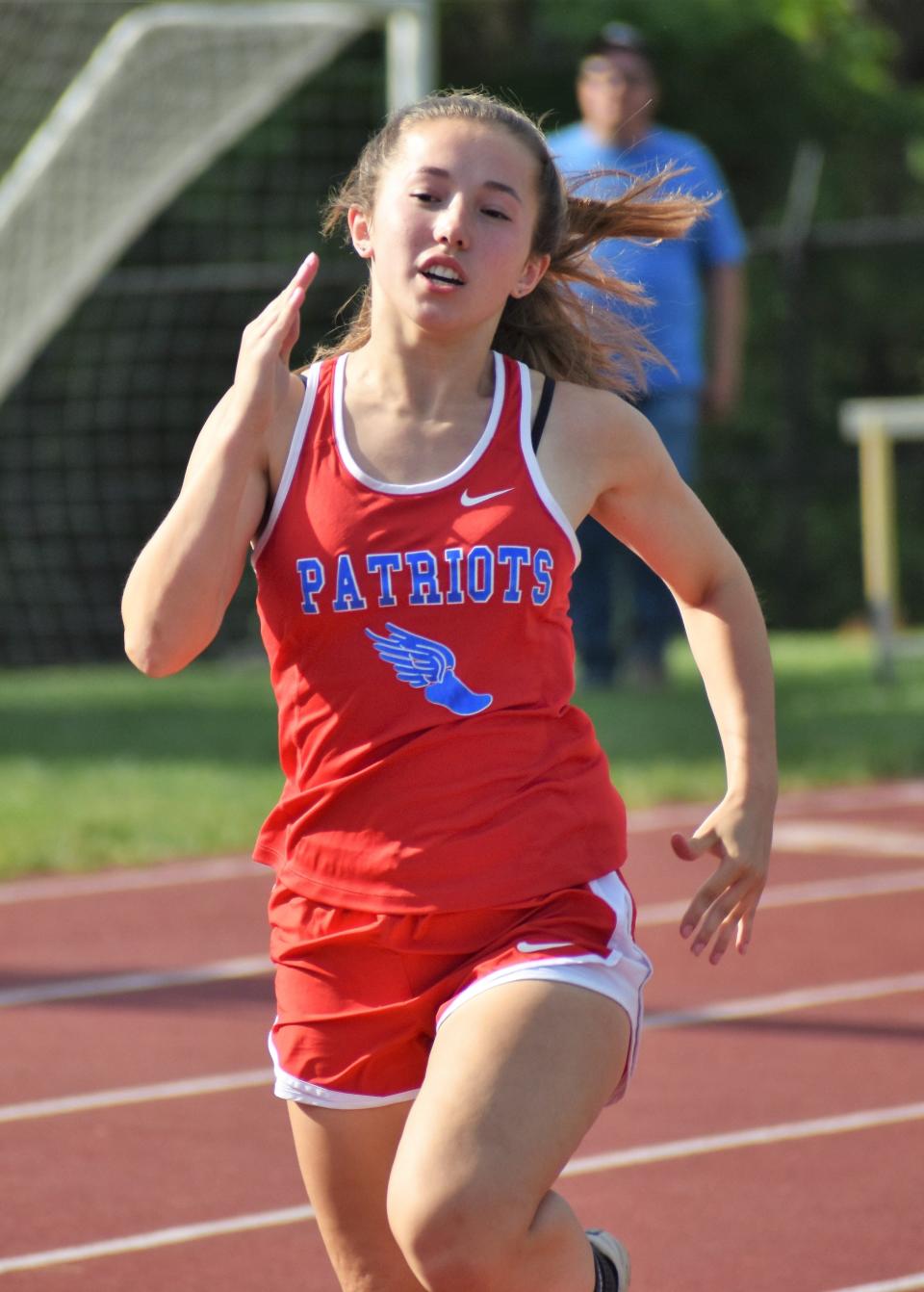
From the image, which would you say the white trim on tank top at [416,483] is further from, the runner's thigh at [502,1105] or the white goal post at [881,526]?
the white goal post at [881,526]

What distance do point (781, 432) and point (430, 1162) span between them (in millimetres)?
13419

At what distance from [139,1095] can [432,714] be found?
6.87ft

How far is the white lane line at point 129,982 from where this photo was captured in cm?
534

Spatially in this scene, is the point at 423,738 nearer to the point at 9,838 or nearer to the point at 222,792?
the point at 9,838

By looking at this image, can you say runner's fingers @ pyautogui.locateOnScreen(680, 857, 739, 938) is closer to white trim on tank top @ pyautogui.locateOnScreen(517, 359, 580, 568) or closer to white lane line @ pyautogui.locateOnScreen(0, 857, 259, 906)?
white trim on tank top @ pyautogui.locateOnScreen(517, 359, 580, 568)

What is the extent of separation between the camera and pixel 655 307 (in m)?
8.05

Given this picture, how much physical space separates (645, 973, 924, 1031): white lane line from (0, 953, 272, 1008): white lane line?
1.10 m

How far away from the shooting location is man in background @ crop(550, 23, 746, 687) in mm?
8461

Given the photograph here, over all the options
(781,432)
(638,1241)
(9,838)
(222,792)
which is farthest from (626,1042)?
(781,432)

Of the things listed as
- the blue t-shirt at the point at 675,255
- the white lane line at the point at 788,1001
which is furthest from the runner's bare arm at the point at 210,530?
the blue t-shirt at the point at 675,255

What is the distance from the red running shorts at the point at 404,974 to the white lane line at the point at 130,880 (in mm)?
3727

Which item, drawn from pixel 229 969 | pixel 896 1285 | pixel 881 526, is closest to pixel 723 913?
pixel 896 1285

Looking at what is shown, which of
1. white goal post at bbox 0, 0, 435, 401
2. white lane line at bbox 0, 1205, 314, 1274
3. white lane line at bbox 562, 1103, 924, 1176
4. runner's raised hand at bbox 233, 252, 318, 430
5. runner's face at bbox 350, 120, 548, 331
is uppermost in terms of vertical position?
white goal post at bbox 0, 0, 435, 401

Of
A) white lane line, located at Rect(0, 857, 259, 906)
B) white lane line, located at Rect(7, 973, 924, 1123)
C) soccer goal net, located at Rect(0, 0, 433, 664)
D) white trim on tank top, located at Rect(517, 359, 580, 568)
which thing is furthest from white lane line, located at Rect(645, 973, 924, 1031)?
soccer goal net, located at Rect(0, 0, 433, 664)
